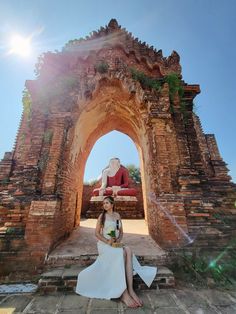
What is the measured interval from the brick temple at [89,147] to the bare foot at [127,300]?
4.94 feet

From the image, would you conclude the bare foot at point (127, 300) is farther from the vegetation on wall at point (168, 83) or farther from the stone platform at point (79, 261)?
the vegetation on wall at point (168, 83)

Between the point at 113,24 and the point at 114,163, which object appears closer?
the point at 114,163

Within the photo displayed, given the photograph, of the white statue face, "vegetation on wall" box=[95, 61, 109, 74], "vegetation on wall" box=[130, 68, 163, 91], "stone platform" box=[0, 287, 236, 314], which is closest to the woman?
"stone platform" box=[0, 287, 236, 314]

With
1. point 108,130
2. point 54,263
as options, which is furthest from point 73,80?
point 54,263

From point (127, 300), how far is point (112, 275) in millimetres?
442

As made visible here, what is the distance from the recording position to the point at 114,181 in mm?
4078

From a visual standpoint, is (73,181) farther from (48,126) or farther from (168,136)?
(168,136)

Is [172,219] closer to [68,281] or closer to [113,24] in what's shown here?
[68,281]

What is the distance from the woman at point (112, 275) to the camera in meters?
2.58

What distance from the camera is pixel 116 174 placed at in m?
4.15

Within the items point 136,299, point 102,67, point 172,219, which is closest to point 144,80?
point 102,67

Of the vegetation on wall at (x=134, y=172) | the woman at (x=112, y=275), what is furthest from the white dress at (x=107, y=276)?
the vegetation on wall at (x=134, y=172)

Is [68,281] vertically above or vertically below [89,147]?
below

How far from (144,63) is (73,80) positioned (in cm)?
278
